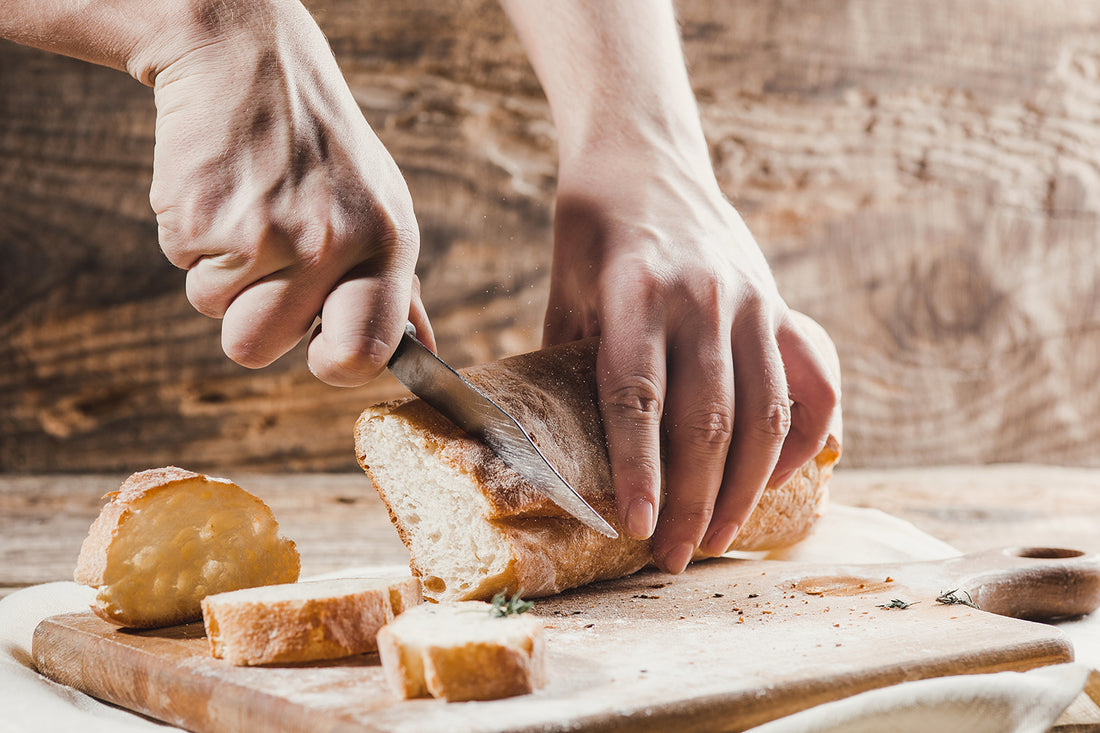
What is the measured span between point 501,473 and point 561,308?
63 centimetres

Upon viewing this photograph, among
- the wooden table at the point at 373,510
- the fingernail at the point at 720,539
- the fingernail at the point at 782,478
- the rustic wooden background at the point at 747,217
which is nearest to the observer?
the fingernail at the point at 720,539

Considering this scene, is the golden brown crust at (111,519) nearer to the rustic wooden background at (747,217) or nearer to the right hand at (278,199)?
the right hand at (278,199)

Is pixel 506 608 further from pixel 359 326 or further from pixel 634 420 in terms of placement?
pixel 634 420

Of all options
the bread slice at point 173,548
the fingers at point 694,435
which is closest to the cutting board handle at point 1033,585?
the fingers at point 694,435

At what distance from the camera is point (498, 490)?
1.76 meters

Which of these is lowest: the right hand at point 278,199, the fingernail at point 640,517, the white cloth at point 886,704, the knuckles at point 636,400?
→ the white cloth at point 886,704

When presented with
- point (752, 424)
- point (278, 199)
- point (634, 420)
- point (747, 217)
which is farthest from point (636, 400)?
point (747, 217)

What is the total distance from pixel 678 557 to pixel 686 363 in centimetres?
37

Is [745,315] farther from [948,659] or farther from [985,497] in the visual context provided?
[985,497]

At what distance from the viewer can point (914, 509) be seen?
326cm

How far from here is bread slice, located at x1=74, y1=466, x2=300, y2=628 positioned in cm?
161

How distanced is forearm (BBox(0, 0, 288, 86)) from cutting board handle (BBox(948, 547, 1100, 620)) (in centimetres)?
154

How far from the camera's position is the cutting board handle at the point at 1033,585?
1.88 metres

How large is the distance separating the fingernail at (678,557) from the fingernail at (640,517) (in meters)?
0.17
